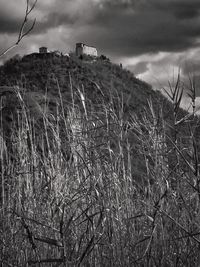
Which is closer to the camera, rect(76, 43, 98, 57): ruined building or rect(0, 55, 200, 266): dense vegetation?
rect(0, 55, 200, 266): dense vegetation

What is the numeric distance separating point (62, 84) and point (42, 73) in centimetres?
503

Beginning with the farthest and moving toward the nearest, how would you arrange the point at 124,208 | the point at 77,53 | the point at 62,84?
the point at 77,53
the point at 62,84
the point at 124,208

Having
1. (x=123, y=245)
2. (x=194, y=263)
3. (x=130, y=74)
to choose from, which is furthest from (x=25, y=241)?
(x=130, y=74)

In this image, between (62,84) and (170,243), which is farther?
(62,84)

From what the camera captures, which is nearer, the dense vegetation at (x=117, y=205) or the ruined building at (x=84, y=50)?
the dense vegetation at (x=117, y=205)

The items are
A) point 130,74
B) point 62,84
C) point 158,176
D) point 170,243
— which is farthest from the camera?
point 130,74

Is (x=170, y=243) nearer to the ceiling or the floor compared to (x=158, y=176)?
nearer to the floor

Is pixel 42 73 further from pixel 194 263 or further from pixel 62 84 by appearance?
pixel 194 263

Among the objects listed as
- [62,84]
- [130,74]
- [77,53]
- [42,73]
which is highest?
[77,53]

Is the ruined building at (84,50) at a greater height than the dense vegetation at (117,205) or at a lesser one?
greater

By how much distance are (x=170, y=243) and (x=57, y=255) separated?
51 centimetres

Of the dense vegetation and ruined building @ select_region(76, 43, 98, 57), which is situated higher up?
ruined building @ select_region(76, 43, 98, 57)

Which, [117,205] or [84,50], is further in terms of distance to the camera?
[84,50]

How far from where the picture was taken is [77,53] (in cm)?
4359
